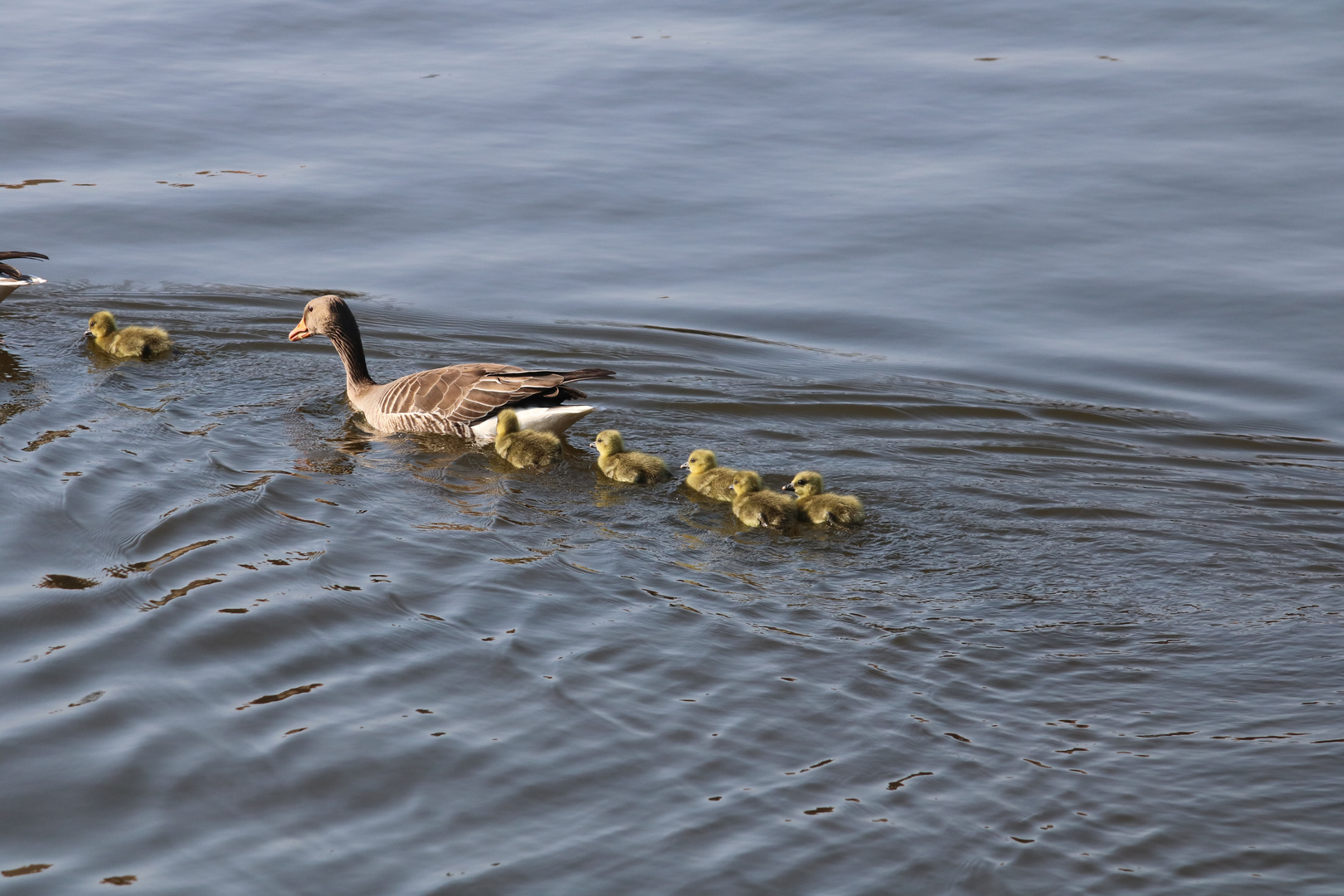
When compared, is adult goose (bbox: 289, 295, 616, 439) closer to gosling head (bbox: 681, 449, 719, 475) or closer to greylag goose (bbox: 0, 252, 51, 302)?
Answer: gosling head (bbox: 681, 449, 719, 475)

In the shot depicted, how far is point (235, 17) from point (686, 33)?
6715 mm

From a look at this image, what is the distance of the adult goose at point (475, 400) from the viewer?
943 centimetres

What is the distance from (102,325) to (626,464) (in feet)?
14.9

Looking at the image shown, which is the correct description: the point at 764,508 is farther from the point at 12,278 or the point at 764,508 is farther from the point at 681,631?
the point at 12,278

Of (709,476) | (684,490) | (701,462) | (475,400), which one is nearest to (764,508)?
(709,476)

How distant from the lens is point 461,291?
1236 centimetres

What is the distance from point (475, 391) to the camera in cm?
958

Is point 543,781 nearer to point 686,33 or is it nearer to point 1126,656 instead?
point 1126,656

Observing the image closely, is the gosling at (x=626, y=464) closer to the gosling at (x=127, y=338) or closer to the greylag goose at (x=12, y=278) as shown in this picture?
the gosling at (x=127, y=338)

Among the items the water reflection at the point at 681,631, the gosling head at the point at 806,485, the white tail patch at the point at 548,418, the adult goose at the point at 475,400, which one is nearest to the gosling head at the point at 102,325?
the water reflection at the point at 681,631

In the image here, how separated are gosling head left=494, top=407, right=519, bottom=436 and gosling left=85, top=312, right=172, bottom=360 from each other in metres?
2.96

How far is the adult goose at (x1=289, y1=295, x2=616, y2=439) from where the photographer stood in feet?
30.9

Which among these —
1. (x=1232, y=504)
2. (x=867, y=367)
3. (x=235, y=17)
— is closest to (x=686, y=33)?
(x=235, y=17)

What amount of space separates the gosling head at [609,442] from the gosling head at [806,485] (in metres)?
1.21
